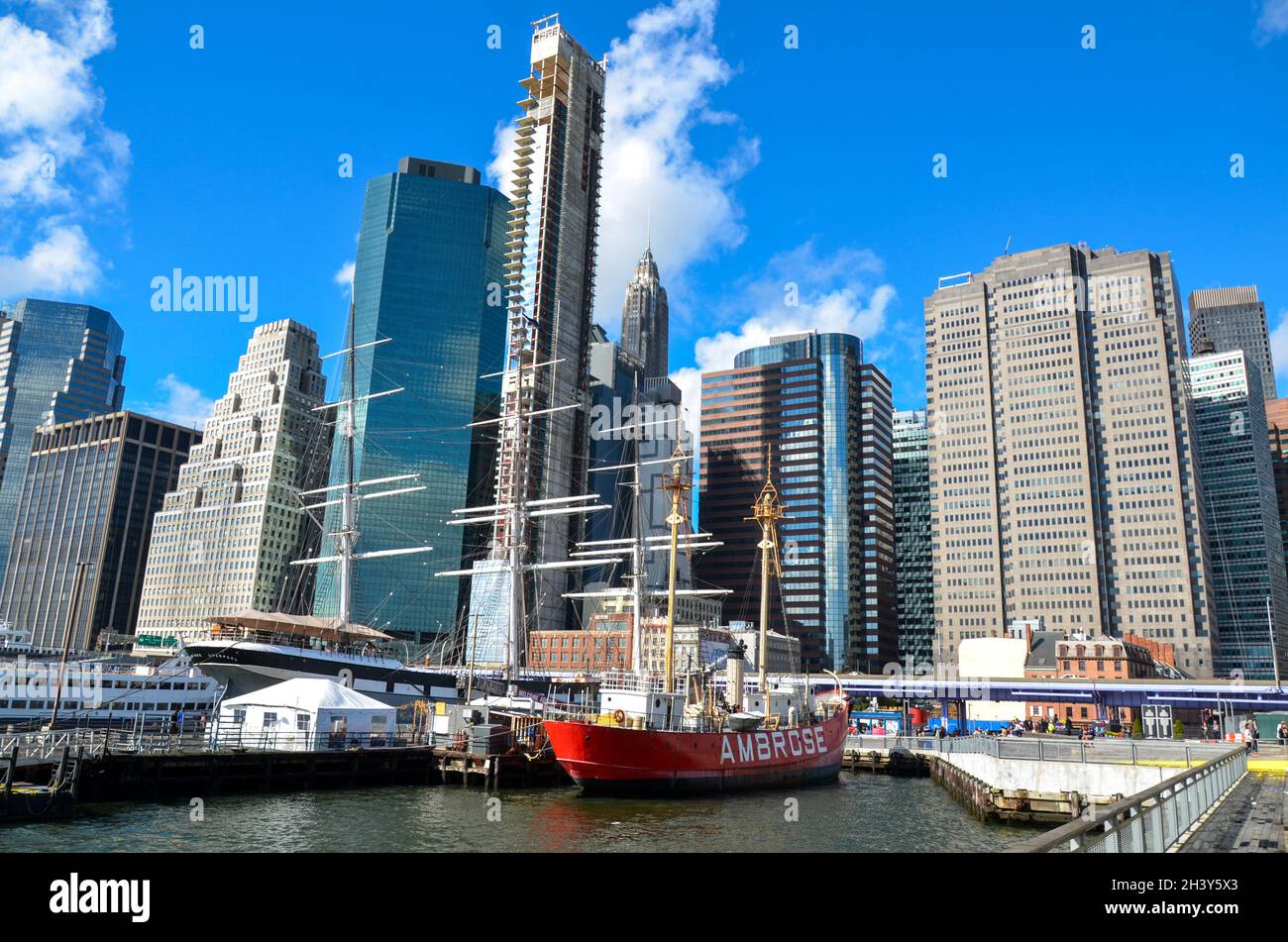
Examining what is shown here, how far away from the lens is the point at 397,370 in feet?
545

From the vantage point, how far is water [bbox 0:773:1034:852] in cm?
2861

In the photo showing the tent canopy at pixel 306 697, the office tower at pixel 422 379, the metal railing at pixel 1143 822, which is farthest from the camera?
the office tower at pixel 422 379

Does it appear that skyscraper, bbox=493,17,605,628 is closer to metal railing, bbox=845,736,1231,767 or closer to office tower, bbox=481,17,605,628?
office tower, bbox=481,17,605,628

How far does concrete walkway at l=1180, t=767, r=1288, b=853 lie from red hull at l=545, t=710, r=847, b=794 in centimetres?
2329

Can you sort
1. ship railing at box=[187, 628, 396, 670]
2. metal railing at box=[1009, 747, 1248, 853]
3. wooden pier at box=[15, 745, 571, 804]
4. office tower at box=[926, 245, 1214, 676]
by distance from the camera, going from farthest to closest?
office tower at box=[926, 245, 1214, 676] < ship railing at box=[187, 628, 396, 670] < wooden pier at box=[15, 745, 571, 804] < metal railing at box=[1009, 747, 1248, 853]

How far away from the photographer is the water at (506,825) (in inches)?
1126

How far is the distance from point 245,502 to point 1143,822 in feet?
579

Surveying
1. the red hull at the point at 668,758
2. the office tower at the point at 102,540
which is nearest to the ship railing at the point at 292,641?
the red hull at the point at 668,758

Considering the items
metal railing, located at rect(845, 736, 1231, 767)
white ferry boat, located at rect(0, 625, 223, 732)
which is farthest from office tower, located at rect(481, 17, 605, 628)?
metal railing, located at rect(845, 736, 1231, 767)

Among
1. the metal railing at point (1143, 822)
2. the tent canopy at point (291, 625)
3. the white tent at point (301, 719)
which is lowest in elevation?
the white tent at point (301, 719)

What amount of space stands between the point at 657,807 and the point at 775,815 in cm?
521

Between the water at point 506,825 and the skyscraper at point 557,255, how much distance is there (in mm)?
123497

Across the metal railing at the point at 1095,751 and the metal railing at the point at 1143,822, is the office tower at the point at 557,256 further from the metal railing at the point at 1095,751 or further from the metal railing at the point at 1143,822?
the metal railing at the point at 1143,822
